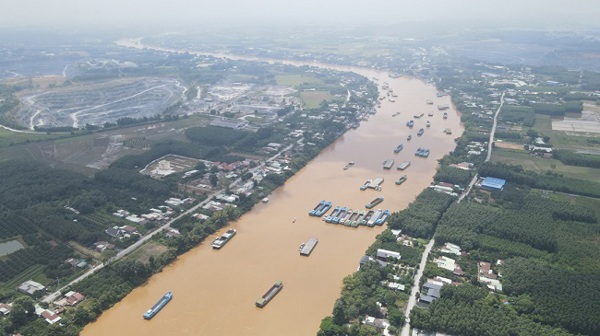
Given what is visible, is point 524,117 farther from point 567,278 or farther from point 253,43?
point 253,43

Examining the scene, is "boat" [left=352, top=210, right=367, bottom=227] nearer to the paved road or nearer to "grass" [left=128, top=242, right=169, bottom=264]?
the paved road

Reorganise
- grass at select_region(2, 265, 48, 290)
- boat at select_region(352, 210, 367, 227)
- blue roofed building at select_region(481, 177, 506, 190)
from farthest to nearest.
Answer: blue roofed building at select_region(481, 177, 506, 190) → boat at select_region(352, 210, 367, 227) → grass at select_region(2, 265, 48, 290)

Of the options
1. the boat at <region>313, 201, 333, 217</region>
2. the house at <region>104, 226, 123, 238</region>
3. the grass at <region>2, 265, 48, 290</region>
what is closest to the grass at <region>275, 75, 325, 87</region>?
the boat at <region>313, 201, 333, 217</region>

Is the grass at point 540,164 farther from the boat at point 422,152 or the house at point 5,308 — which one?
the house at point 5,308

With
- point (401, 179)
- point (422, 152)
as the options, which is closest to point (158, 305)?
point (401, 179)

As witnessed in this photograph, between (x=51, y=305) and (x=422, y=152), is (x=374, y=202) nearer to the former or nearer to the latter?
(x=422, y=152)
